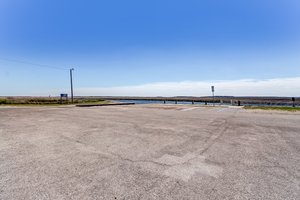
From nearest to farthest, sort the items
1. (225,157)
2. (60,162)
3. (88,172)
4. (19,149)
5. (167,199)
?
(167,199) < (88,172) < (60,162) < (225,157) < (19,149)

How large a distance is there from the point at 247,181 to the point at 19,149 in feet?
20.2

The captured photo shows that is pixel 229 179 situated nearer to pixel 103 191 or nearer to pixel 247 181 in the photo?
pixel 247 181

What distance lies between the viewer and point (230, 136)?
7.27 m

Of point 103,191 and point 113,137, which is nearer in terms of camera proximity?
point 103,191

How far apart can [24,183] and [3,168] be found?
3.80 ft

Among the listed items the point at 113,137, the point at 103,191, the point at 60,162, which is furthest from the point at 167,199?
the point at 113,137

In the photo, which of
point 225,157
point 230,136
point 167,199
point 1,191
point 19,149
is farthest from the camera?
point 230,136

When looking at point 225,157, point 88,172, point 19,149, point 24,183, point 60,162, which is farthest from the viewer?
point 19,149

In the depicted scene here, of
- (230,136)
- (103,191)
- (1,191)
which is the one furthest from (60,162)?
(230,136)

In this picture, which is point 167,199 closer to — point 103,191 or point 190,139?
point 103,191

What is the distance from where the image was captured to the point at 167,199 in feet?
9.49

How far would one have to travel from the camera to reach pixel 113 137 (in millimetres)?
7066

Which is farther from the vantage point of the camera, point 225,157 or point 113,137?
point 113,137

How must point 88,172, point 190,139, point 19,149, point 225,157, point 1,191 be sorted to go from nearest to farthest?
point 1,191, point 88,172, point 225,157, point 19,149, point 190,139
